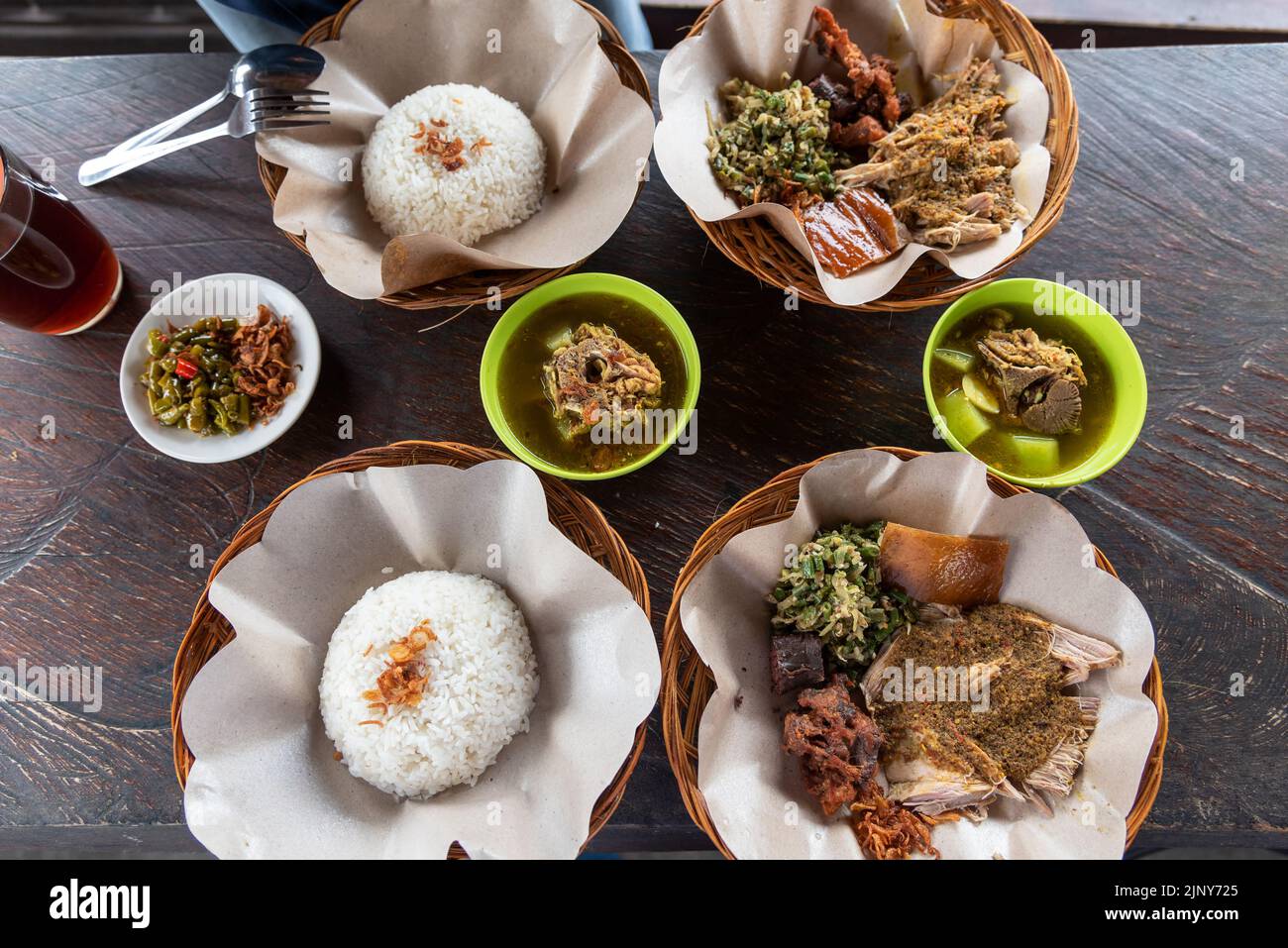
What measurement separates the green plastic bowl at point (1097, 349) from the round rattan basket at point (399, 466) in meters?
0.86

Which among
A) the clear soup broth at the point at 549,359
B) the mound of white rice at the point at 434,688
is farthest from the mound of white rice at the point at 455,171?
the mound of white rice at the point at 434,688

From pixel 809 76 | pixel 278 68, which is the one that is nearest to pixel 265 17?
pixel 278 68

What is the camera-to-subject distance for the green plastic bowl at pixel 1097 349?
6.79 ft

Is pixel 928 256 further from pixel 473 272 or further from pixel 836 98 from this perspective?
pixel 473 272

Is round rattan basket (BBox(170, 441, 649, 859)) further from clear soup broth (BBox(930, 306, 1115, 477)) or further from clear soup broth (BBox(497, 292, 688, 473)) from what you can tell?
clear soup broth (BBox(930, 306, 1115, 477))

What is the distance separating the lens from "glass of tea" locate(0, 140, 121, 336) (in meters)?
2.10

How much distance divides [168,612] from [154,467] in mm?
406

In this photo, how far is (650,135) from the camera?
218cm

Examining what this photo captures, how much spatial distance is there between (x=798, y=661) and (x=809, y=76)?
5.42 ft

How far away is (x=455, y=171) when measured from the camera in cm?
222

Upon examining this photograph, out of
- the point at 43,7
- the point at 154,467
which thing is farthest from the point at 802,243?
Answer: the point at 43,7

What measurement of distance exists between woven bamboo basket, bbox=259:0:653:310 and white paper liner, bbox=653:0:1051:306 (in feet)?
0.44

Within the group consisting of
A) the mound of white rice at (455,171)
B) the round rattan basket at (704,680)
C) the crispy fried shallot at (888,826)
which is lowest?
the crispy fried shallot at (888,826)

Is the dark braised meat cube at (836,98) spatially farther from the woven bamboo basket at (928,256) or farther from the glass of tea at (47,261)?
the glass of tea at (47,261)
